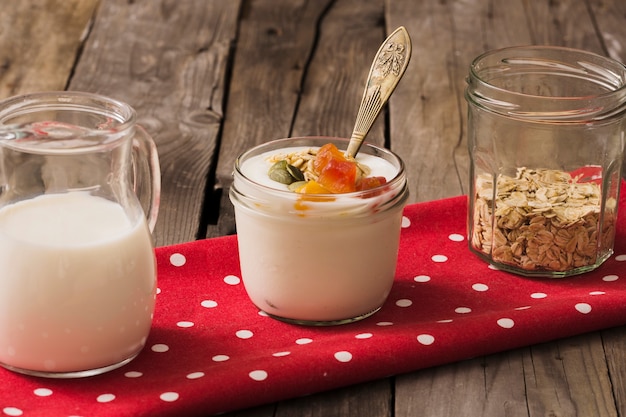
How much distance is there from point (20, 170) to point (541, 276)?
72 centimetres

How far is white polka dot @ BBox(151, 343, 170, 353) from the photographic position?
1174 mm

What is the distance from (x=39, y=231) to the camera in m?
1.07

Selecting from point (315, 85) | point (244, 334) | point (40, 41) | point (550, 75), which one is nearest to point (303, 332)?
point (244, 334)

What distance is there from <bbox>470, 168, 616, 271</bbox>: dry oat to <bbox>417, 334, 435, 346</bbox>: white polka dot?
274mm

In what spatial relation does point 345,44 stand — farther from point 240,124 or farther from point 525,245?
point 525,245

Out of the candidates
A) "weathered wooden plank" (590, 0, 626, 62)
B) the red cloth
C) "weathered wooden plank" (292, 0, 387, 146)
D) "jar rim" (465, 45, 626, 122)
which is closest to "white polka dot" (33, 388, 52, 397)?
the red cloth

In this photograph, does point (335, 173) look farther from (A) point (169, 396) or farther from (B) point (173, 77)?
(B) point (173, 77)

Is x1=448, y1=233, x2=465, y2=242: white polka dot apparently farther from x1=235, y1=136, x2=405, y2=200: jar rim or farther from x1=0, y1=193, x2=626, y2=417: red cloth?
x1=235, y1=136, x2=405, y2=200: jar rim

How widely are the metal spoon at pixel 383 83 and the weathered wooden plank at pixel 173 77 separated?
1.16 feet

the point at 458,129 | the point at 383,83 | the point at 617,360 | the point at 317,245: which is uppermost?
the point at 383,83

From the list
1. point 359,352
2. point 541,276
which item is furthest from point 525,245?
point 359,352

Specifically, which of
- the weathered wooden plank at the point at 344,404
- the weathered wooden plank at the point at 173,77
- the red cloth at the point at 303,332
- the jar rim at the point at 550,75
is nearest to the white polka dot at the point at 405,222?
the red cloth at the point at 303,332

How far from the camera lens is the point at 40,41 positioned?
2.41m

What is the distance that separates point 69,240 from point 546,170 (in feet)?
2.38
